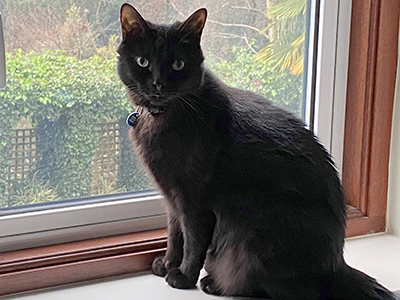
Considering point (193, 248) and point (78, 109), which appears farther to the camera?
point (78, 109)

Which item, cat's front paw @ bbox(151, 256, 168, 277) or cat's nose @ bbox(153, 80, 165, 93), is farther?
cat's front paw @ bbox(151, 256, 168, 277)

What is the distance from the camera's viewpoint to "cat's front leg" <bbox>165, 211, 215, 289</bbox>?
123 centimetres

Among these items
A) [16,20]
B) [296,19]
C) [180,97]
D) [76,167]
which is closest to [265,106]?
[180,97]

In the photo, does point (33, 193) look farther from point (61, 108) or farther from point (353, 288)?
point (353, 288)

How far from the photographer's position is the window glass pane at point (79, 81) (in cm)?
129

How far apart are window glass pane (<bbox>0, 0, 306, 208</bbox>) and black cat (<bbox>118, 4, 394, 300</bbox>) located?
0.17 metres

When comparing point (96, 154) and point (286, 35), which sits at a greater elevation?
point (286, 35)

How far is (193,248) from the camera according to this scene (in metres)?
1.25

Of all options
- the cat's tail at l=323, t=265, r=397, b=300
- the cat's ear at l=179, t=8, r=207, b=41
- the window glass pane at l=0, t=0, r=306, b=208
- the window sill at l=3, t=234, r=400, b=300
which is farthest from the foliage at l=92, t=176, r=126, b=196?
the cat's tail at l=323, t=265, r=397, b=300

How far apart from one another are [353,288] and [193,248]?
35 centimetres

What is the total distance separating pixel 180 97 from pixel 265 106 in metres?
0.23

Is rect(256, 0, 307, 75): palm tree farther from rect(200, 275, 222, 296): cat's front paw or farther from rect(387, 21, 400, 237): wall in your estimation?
rect(200, 275, 222, 296): cat's front paw

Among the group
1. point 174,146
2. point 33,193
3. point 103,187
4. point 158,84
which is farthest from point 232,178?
point 33,193

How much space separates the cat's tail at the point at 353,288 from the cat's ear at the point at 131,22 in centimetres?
66
